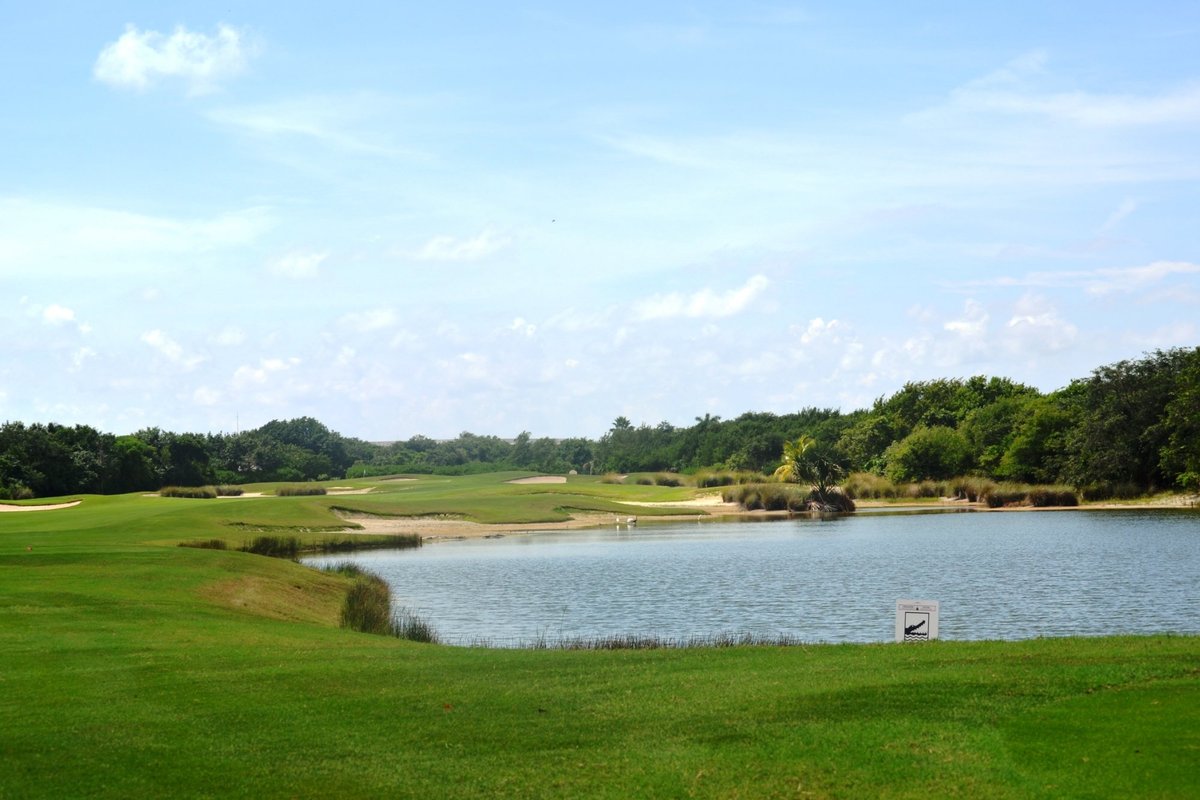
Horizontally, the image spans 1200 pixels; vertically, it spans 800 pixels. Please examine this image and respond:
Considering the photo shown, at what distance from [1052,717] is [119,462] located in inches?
3917

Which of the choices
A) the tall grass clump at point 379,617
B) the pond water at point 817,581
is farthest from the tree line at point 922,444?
the tall grass clump at point 379,617

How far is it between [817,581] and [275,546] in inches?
959

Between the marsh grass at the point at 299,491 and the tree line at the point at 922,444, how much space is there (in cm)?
1301

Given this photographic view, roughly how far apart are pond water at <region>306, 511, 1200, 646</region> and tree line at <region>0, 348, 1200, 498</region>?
16040 mm

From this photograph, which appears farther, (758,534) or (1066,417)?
(1066,417)

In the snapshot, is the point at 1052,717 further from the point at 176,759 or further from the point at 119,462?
the point at 119,462

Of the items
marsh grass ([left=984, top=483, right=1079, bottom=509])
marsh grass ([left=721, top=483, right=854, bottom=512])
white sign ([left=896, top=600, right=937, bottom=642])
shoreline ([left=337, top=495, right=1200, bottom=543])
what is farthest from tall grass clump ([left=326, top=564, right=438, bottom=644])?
marsh grass ([left=984, top=483, right=1079, bottom=509])

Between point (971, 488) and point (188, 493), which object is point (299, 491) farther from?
point (971, 488)

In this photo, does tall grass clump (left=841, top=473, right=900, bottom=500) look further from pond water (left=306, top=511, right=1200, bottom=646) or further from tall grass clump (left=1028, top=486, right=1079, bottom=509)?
pond water (left=306, top=511, right=1200, bottom=646)

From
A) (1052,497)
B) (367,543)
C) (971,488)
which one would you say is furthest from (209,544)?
(971,488)

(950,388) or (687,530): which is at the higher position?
(950,388)

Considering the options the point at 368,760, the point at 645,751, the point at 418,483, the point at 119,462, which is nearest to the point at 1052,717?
the point at 645,751

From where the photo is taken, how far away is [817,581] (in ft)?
121

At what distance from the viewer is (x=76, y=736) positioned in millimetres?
12484
